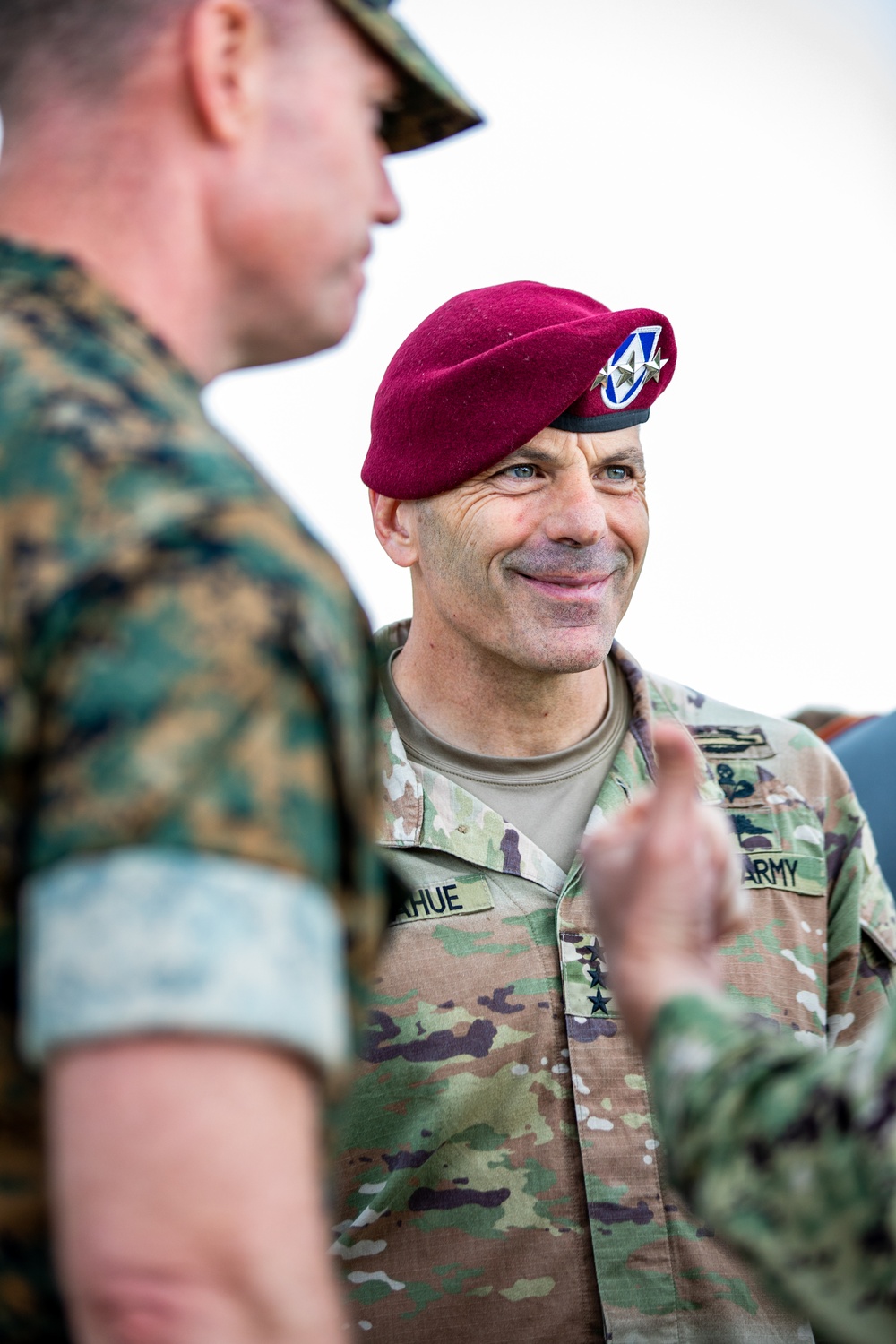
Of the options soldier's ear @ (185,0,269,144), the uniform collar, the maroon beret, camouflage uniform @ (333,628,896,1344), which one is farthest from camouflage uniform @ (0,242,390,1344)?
the maroon beret

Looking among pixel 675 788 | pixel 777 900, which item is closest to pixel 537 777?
pixel 777 900

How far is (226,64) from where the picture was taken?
3.33 feet

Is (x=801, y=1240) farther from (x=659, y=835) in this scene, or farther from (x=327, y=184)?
(x=327, y=184)

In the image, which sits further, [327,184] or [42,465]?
[327,184]

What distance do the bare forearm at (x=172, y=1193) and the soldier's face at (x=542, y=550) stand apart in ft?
5.55

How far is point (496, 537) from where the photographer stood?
2.40 meters

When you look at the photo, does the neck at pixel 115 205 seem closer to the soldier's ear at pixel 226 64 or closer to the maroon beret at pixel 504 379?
the soldier's ear at pixel 226 64

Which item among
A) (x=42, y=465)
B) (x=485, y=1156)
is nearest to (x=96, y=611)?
(x=42, y=465)

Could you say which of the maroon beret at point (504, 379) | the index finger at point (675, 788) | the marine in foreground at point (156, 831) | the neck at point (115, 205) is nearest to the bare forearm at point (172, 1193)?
the marine in foreground at point (156, 831)

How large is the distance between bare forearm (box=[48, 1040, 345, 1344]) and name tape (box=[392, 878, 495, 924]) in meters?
1.41

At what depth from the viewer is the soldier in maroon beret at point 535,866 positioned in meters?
1.98

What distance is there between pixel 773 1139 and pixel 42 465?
65cm

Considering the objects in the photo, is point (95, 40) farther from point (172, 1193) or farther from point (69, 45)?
point (172, 1193)

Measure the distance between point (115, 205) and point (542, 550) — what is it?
147 cm
